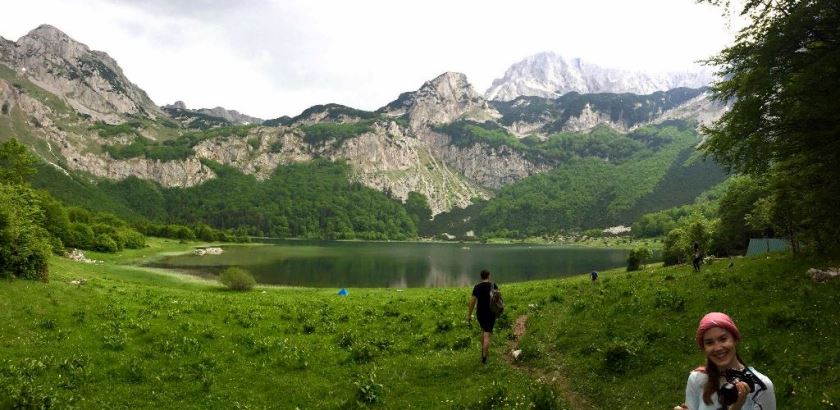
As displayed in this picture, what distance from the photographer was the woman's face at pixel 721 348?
516 cm

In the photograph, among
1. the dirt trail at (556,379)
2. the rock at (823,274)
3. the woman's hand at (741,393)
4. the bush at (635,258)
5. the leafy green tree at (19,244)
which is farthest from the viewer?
the bush at (635,258)

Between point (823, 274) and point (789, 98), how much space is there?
8894 mm

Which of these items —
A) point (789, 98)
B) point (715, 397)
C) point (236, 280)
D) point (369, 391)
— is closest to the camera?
point (715, 397)

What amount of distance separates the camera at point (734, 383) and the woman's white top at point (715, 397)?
6cm

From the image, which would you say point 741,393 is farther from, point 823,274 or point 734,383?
point 823,274

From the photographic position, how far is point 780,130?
19.1 metres

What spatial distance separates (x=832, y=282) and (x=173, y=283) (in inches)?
2882

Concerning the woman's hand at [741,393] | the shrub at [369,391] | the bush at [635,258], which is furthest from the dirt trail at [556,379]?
the bush at [635,258]

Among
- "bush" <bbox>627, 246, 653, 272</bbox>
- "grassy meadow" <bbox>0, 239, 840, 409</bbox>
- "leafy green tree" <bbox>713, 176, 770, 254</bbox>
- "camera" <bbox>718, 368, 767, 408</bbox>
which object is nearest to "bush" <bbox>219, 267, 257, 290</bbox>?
"grassy meadow" <bbox>0, 239, 840, 409</bbox>

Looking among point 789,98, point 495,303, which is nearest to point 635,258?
point 789,98

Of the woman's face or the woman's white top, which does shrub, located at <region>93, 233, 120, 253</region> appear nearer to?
the woman's white top

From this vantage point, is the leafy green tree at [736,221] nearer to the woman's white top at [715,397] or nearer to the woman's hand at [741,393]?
the woman's white top at [715,397]

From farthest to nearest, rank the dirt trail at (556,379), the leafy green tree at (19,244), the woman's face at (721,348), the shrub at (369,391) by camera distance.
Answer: the leafy green tree at (19,244) → the shrub at (369,391) → the dirt trail at (556,379) → the woman's face at (721,348)

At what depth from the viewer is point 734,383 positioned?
493 cm
